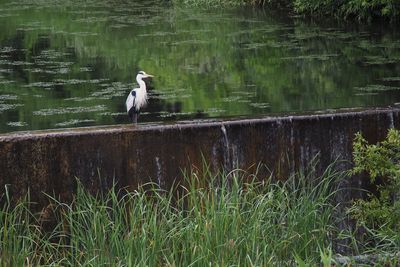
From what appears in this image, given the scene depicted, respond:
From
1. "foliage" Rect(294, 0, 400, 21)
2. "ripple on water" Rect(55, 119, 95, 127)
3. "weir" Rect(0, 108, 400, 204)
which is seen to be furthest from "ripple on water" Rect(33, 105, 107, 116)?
"foliage" Rect(294, 0, 400, 21)

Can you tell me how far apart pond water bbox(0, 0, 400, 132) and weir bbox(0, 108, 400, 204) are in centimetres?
219

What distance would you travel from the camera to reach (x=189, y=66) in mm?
14578

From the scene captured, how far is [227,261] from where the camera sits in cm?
473

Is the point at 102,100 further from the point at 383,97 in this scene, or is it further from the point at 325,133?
the point at 325,133

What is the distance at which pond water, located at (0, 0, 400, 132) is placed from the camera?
36.9 ft

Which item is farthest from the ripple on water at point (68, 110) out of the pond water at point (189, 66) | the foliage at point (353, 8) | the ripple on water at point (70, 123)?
the foliage at point (353, 8)

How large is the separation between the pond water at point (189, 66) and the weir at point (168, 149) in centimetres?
219

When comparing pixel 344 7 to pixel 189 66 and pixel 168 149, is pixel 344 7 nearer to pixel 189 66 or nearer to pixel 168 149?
pixel 189 66

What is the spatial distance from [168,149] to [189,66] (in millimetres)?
7345

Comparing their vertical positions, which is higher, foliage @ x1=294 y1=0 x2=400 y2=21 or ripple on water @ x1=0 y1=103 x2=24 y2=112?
foliage @ x1=294 y1=0 x2=400 y2=21

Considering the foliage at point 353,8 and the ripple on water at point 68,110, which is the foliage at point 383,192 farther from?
the foliage at point 353,8

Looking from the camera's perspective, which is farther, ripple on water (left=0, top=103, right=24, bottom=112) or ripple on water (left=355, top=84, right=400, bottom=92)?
ripple on water (left=355, top=84, right=400, bottom=92)

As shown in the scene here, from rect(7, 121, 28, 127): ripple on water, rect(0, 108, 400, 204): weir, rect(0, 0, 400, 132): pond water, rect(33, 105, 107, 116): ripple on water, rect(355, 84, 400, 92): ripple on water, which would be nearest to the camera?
rect(0, 108, 400, 204): weir

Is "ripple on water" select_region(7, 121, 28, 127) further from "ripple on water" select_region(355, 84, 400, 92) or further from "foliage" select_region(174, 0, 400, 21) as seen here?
"foliage" select_region(174, 0, 400, 21)
